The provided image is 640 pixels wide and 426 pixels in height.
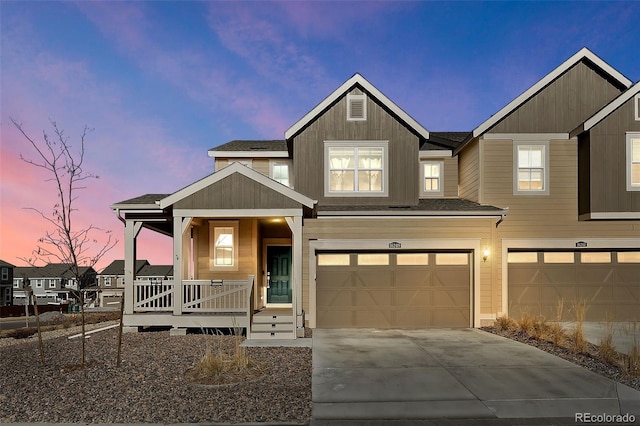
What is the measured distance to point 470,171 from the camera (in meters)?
14.0

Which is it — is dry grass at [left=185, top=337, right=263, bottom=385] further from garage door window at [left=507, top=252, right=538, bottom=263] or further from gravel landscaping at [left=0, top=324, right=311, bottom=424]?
garage door window at [left=507, top=252, right=538, bottom=263]

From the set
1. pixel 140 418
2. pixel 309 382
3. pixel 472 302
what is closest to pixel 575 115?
pixel 472 302

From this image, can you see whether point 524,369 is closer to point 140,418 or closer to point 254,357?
point 254,357

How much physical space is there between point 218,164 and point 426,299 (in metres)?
8.85

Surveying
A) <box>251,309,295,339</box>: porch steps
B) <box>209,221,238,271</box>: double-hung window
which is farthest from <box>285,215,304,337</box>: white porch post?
<box>209,221,238,271</box>: double-hung window

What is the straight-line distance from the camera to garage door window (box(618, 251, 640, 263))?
13.0m

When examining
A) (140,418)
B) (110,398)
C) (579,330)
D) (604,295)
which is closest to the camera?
(140,418)

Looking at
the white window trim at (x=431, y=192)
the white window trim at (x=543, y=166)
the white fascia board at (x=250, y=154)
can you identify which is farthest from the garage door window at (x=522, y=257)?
the white fascia board at (x=250, y=154)

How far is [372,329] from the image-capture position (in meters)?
12.1

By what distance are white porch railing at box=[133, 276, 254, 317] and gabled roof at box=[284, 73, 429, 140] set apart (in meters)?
5.35

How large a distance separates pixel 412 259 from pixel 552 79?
743 cm

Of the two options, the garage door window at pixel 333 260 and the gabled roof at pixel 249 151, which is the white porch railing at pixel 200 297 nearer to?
the garage door window at pixel 333 260

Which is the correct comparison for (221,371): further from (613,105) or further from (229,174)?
(613,105)

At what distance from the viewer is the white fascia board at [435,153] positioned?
15.1 metres
